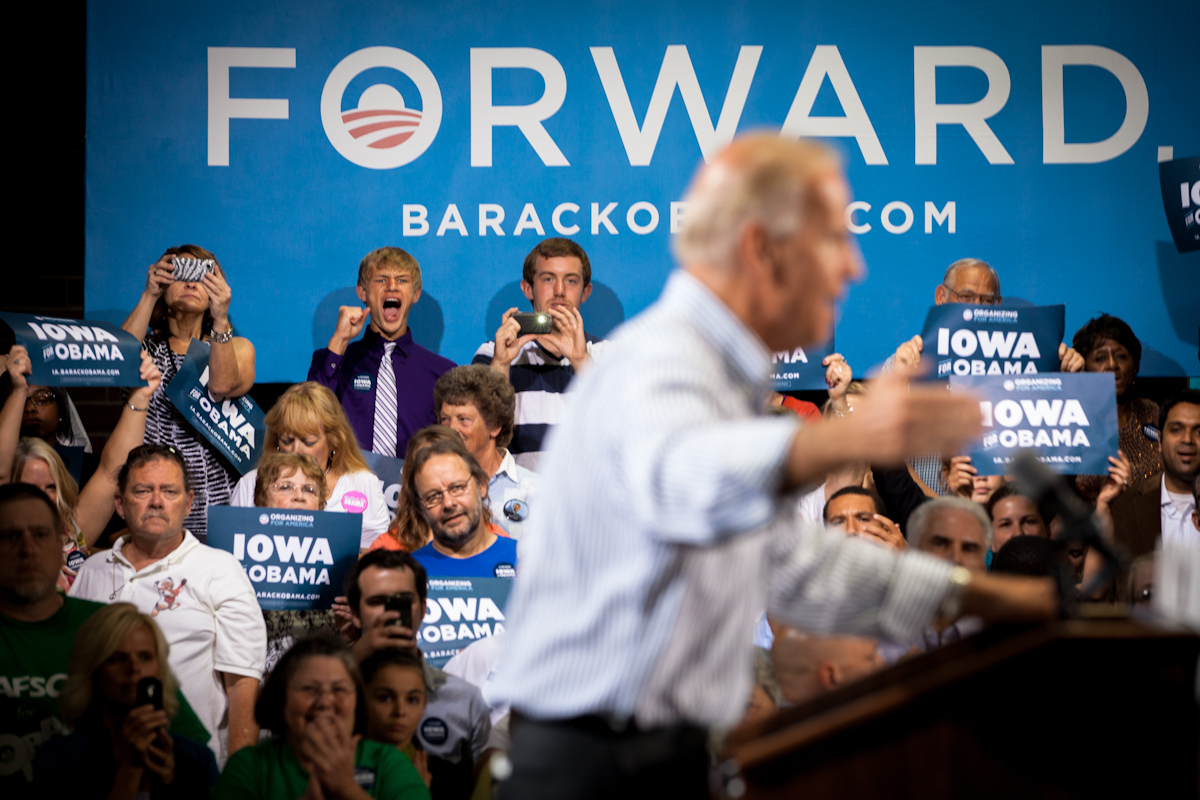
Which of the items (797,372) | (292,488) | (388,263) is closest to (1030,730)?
(292,488)

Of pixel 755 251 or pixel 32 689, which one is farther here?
pixel 32 689

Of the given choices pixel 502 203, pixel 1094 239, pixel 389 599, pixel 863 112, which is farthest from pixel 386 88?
pixel 1094 239

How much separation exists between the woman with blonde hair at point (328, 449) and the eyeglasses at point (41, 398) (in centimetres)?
100

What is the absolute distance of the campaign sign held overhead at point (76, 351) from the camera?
14.7ft

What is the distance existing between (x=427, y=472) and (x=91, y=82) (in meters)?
3.13

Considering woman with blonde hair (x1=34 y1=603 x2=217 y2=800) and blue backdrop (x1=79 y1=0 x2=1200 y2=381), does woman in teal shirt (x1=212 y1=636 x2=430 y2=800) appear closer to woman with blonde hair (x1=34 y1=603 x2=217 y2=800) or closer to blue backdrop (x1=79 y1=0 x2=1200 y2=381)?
woman with blonde hair (x1=34 y1=603 x2=217 y2=800)

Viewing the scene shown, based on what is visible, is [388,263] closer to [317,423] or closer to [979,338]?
[317,423]

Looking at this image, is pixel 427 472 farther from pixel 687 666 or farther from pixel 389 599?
pixel 687 666

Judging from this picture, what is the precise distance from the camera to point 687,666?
134 cm

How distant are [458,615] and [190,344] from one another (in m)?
1.99

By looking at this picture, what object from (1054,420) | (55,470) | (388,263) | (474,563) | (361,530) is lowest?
(474,563)

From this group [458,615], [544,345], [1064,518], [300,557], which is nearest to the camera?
[1064,518]

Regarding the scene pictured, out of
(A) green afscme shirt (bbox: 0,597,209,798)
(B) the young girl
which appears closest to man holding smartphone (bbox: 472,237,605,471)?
(B) the young girl

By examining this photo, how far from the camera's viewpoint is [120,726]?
3.23 metres
